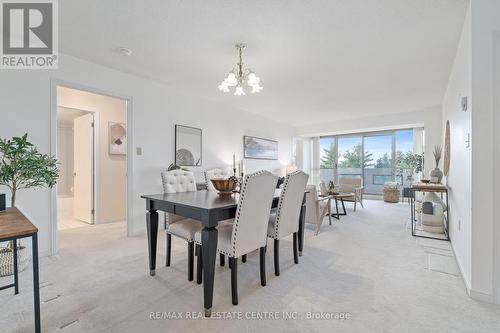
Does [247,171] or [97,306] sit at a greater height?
[247,171]

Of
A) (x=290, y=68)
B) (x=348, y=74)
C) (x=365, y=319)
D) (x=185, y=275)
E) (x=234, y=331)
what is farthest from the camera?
(x=348, y=74)

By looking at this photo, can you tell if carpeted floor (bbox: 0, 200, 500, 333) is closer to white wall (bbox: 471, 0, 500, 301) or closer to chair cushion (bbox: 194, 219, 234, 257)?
white wall (bbox: 471, 0, 500, 301)

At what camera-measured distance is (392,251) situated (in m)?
2.89

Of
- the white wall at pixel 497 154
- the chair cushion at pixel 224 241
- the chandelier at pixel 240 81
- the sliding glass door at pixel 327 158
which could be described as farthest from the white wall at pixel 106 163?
the sliding glass door at pixel 327 158

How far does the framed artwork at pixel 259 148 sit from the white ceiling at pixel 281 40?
1.82m

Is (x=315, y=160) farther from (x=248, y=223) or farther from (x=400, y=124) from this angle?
(x=248, y=223)

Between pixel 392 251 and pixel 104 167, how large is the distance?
4.85m

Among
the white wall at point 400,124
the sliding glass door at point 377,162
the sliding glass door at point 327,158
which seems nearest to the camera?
the white wall at point 400,124

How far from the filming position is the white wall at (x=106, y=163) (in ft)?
13.9

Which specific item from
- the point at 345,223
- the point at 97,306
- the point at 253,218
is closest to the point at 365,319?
the point at 253,218

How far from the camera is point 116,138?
178 inches

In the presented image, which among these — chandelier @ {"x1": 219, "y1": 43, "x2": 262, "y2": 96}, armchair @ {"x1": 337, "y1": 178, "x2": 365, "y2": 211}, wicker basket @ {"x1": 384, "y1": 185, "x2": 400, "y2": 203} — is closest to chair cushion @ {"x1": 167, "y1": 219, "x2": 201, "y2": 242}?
chandelier @ {"x1": 219, "y1": 43, "x2": 262, "y2": 96}

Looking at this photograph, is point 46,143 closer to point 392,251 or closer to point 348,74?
point 348,74

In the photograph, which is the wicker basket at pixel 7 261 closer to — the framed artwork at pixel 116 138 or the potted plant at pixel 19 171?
the potted plant at pixel 19 171
